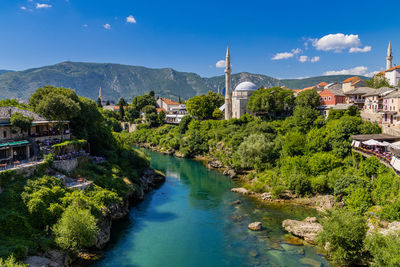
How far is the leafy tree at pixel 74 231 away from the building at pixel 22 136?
9.70 metres

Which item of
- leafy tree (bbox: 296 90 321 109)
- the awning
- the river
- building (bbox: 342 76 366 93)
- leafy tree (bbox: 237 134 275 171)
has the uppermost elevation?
building (bbox: 342 76 366 93)

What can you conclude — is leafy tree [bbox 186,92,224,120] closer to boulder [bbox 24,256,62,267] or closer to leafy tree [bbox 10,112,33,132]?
leafy tree [bbox 10,112,33,132]

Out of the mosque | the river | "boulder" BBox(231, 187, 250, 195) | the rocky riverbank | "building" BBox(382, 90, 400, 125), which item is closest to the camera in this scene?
the rocky riverbank

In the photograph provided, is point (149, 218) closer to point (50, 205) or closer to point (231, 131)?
point (50, 205)

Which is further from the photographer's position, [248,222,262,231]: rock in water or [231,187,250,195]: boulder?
[231,187,250,195]: boulder

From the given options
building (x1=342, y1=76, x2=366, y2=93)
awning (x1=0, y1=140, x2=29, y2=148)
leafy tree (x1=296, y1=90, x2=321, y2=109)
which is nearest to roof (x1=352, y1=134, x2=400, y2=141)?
leafy tree (x1=296, y1=90, x2=321, y2=109)

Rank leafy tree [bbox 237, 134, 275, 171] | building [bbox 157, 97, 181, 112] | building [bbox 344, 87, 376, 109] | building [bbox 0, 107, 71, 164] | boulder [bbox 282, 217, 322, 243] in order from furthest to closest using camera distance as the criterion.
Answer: building [bbox 157, 97, 181, 112], building [bbox 344, 87, 376, 109], leafy tree [bbox 237, 134, 275, 171], building [bbox 0, 107, 71, 164], boulder [bbox 282, 217, 322, 243]

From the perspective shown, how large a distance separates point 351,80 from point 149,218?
50.3 m

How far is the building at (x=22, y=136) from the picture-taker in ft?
78.3

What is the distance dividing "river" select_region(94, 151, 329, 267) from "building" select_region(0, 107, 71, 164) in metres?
10.5

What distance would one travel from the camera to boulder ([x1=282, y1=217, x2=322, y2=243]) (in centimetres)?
2073

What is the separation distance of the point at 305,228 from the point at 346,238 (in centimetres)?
457

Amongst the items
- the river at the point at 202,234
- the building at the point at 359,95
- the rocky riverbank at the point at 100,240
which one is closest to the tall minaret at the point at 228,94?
the building at the point at 359,95

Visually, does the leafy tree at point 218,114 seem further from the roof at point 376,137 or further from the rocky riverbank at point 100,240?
the roof at point 376,137
